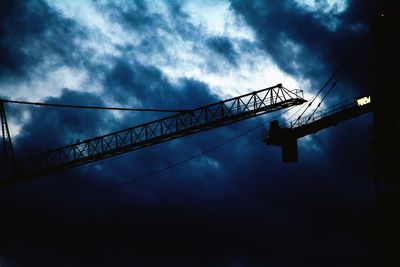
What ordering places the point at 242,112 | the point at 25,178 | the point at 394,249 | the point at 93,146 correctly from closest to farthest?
the point at 394,249, the point at 242,112, the point at 93,146, the point at 25,178

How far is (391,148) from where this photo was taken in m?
35.2

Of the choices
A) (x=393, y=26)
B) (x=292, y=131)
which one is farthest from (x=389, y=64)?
(x=292, y=131)

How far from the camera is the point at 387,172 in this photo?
3562 cm

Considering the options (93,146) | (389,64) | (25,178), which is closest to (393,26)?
(389,64)

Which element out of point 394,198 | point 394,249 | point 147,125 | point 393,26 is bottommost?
point 394,249

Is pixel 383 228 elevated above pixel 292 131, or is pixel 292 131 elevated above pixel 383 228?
pixel 292 131

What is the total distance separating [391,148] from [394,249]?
8163 millimetres

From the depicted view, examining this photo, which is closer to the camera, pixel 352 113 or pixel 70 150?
pixel 352 113

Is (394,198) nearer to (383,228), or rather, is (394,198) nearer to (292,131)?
(383,228)

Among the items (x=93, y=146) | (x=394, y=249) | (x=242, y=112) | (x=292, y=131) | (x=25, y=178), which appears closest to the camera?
(x=394, y=249)

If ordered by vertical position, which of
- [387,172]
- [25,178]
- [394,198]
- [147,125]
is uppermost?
[147,125]

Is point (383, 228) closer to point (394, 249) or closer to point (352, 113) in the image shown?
point (394, 249)

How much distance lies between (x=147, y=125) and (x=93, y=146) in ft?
22.6

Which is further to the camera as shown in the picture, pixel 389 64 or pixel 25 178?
pixel 25 178
